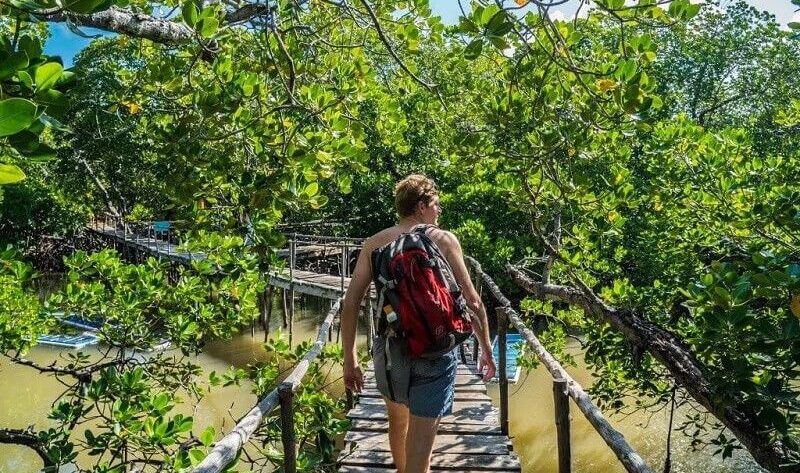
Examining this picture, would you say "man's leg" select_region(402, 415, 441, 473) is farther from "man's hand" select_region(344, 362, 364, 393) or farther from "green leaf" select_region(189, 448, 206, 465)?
"green leaf" select_region(189, 448, 206, 465)

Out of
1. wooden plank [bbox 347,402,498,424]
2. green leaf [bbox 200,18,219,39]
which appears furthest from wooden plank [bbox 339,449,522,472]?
green leaf [bbox 200,18,219,39]

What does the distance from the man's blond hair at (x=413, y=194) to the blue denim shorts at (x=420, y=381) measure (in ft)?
1.85

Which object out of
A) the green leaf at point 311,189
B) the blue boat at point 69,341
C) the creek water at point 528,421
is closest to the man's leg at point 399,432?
the green leaf at point 311,189

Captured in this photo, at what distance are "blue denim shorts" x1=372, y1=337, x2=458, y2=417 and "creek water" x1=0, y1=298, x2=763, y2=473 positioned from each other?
15.3 ft

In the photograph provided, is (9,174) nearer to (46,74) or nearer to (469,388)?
(46,74)

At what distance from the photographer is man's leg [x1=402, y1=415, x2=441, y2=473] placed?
242 cm

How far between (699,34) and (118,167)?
19744 mm

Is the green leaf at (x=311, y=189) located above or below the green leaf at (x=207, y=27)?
below

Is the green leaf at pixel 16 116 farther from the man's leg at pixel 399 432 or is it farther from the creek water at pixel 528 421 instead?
the creek water at pixel 528 421

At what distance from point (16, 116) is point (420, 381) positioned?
1938 millimetres

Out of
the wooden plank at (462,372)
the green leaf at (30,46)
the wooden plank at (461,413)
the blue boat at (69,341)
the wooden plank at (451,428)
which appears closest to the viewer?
the green leaf at (30,46)

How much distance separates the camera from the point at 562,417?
2711 mm

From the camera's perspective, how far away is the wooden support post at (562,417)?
8.75 ft

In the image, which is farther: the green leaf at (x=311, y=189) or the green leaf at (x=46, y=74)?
the green leaf at (x=311, y=189)
